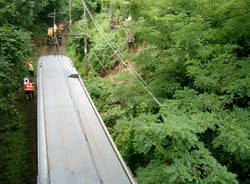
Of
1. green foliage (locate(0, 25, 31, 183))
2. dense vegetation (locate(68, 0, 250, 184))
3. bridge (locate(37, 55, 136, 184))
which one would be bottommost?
green foliage (locate(0, 25, 31, 183))

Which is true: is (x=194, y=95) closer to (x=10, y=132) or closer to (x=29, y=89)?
(x=10, y=132)

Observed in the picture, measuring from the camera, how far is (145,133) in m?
4.40

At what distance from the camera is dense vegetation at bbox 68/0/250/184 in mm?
4055

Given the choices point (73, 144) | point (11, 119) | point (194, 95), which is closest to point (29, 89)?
point (11, 119)

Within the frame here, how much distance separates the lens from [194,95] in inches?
211

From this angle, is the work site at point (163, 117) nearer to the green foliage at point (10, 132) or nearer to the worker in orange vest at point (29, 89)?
the green foliage at point (10, 132)

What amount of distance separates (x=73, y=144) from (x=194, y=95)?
164 inches

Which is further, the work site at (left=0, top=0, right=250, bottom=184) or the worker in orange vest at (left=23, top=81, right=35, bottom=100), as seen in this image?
the worker in orange vest at (left=23, top=81, right=35, bottom=100)

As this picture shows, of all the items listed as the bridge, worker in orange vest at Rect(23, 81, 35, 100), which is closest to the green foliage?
worker in orange vest at Rect(23, 81, 35, 100)

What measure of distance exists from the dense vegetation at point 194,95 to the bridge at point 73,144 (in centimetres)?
82

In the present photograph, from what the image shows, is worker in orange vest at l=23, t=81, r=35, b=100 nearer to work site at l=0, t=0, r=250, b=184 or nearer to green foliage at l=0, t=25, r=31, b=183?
green foliage at l=0, t=25, r=31, b=183

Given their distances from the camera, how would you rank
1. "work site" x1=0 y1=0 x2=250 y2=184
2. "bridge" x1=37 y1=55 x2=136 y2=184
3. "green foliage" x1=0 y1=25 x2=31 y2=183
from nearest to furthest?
"work site" x1=0 y1=0 x2=250 y2=184 → "bridge" x1=37 y1=55 x2=136 y2=184 → "green foliage" x1=0 y1=25 x2=31 y2=183

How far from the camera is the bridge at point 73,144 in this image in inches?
211

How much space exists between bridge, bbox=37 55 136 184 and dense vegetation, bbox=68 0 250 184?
821mm
